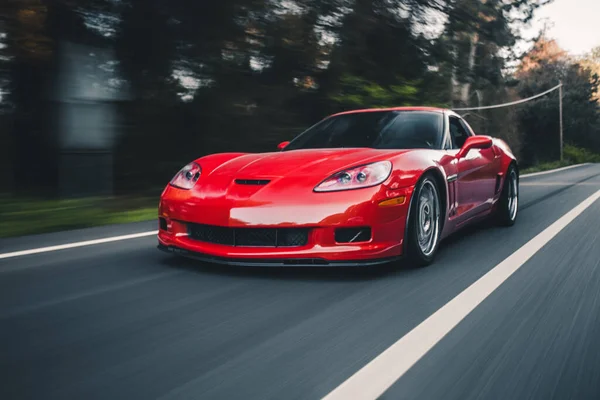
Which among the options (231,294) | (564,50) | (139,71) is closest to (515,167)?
(231,294)

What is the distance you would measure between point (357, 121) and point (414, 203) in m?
1.47

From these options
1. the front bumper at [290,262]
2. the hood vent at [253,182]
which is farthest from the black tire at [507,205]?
the hood vent at [253,182]

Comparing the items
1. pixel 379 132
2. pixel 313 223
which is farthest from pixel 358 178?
pixel 379 132

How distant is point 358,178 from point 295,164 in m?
0.52

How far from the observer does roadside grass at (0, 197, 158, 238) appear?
293 inches

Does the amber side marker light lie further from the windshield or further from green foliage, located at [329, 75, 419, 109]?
green foliage, located at [329, 75, 419, 109]

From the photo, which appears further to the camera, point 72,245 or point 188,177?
point 72,245

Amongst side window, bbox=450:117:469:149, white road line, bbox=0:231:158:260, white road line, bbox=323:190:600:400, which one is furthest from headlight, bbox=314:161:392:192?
white road line, bbox=0:231:158:260

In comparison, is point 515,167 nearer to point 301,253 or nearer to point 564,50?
point 301,253

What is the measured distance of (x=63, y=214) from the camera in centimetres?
817

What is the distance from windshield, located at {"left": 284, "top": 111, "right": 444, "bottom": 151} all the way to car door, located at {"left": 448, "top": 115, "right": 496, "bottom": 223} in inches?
9.1

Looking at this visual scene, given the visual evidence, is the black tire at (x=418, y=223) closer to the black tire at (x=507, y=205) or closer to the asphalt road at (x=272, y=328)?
the asphalt road at (x=272, y=328)

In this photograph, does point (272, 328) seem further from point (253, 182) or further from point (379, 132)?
point (379, 132)

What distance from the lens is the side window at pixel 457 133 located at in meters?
6.29
